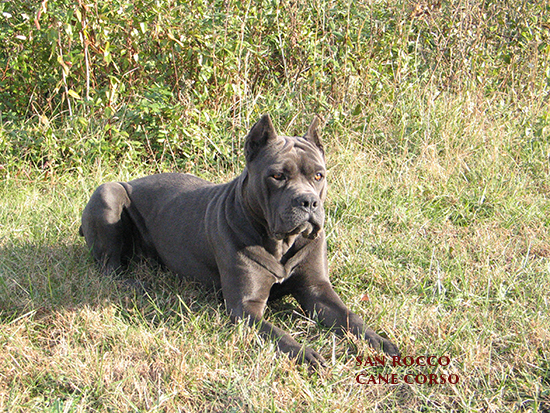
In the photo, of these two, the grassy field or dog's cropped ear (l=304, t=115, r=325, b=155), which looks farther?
dog's cropped ear (l=304, t=115, r=325, b=155)

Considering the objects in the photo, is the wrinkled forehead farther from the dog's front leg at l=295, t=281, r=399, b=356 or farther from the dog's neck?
the dog's front leg at l=295, t=281, r=399, b=356

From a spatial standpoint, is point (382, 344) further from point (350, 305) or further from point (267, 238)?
point (267, 238)

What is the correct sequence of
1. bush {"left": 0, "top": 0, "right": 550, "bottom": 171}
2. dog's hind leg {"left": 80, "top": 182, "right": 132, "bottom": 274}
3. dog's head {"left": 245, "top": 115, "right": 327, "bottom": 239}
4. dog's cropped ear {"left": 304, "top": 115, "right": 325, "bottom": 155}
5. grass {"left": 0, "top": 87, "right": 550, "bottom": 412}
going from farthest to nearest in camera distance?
bush {"left": 0, "top": 0, "right": 550, "bottom": 171} → dog's hind leg {"left": 80, "top": 182, "right": 132, "bottom": 274} → dog's cropped ear {"left": 304, "top": 115, "right": 325, "bottom": 155} → dog's head {"left": 245, "top": 115, "right": 327, "bottom": 239} → grass {"left": 0, "top": 87, "right": 550, "bottom": 412}

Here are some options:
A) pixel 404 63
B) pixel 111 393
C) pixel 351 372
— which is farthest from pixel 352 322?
pixel 404 63

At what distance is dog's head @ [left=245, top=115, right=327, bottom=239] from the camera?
3.19m

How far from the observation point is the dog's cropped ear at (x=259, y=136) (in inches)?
136

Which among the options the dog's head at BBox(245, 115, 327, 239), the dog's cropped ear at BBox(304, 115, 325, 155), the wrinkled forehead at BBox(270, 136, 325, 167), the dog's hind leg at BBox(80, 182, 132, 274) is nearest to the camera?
the dog's head at BBox(245, 115, 327, 239)

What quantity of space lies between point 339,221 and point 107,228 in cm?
173

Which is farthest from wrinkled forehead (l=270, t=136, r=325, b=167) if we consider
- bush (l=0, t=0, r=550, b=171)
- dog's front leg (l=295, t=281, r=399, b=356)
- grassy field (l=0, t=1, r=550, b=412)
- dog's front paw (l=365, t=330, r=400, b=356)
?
bush (l=0, t=0, r=550, b=171)

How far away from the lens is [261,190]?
3.37 m

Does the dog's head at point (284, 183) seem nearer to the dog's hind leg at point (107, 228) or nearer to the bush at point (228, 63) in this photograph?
the dog's hind leg at point (107, 228)

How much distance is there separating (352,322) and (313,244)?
57 centimetres

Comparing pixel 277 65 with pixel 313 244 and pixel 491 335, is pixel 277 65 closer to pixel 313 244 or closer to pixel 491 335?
pixel 313 244

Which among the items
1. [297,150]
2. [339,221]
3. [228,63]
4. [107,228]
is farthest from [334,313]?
[228,63]
